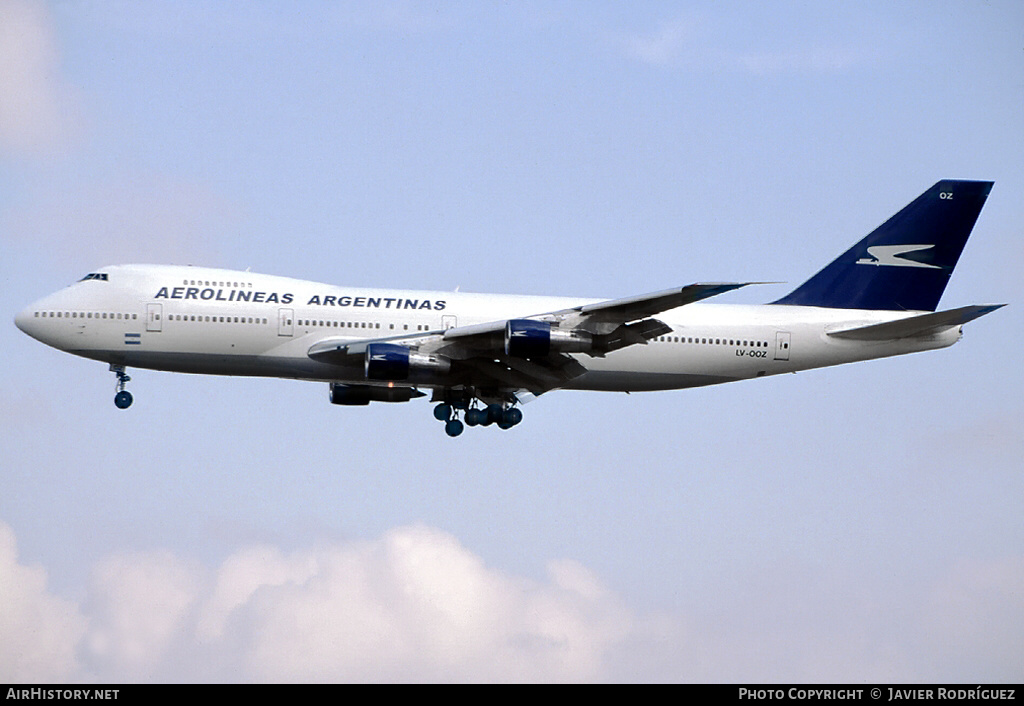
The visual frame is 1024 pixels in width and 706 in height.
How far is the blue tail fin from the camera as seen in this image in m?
56.1

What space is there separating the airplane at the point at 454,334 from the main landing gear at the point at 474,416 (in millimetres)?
49

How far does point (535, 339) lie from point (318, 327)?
8049 mm

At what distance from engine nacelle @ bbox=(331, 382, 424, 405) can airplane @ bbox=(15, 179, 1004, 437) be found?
0.05m

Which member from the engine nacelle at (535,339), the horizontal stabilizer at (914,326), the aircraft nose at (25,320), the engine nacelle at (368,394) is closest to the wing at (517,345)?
the engine nacelle at (535,339)

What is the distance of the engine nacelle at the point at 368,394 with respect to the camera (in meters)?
54.2

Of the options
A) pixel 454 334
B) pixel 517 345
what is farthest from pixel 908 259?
pixel 454 334

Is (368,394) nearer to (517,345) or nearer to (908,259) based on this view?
(517,345)

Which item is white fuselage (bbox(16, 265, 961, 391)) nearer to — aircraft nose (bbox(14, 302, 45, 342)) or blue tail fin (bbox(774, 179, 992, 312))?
aircraft nose (bbox(14, 302, 45, 342))

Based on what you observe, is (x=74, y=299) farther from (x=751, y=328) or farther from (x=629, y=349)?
(x=751, y=328)

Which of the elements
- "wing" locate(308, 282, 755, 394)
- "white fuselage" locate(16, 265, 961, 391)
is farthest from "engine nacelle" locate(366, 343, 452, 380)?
"white fuselage" locate(16, 265, 961, 391)

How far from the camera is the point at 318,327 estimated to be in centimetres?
5075

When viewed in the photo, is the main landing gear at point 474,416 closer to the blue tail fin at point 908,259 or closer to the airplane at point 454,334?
the airplane at point 454,334

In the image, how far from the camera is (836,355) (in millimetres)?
54219
